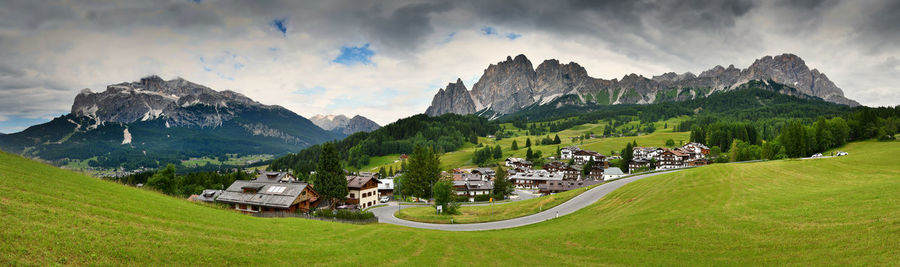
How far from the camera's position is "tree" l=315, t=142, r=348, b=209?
6406 centimetres

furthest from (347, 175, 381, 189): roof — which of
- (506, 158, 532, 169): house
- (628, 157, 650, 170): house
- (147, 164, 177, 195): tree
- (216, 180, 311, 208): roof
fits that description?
(628, 157, 650, 170): house

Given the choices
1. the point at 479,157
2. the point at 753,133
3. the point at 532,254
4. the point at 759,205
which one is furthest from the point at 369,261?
the point at 753,133

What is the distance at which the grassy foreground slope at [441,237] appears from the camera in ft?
43.7

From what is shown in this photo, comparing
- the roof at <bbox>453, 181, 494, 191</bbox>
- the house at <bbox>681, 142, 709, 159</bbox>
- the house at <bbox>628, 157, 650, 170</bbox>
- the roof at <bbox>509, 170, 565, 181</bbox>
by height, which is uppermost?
the house at <bbox>681, 142, 709, 159</bbox>

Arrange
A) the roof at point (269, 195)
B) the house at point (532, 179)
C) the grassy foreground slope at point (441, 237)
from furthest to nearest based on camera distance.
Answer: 1. the house at point (532, 179)
2. the roof at point (269, 195)
3. the grassy foreground slope at point (441, 237)

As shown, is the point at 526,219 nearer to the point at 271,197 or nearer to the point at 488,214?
the point at 488,214

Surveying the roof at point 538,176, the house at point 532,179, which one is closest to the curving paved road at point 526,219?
the house at point 532,179

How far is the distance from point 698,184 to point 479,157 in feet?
450

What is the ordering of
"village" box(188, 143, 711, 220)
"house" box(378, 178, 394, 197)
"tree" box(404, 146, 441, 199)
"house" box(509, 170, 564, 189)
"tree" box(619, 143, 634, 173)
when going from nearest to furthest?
1. "village" box(188, 143, 711, 220)
2. "tree" box(404, 146, 441, 199)
3. "house" box(378, 178, 394, 197)
4. "house" box(509, 170, 564, 189)
5. "tree" box(619, 143, 634, 173)

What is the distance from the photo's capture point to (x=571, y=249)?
80.2 feet

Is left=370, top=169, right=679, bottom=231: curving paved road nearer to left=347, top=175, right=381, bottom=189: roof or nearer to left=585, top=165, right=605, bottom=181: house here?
left=347, top=175, right=381, bottom=189: roof

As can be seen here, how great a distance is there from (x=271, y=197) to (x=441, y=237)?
34.4 metres

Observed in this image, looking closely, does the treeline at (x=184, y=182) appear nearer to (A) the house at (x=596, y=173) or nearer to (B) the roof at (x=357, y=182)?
(B) the roof at (x=357, y=182)

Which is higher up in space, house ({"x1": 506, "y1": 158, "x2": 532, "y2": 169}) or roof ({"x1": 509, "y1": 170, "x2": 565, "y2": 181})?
house ({"x1": 506, "y1": 158, "x2": 532, "y2": 169})
